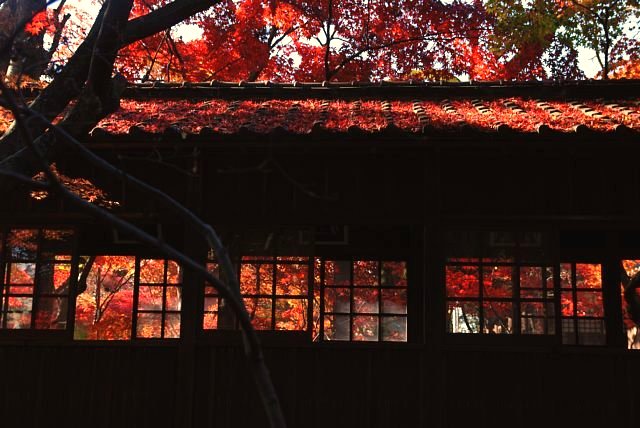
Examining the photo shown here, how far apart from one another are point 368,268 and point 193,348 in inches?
174

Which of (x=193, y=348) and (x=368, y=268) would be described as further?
(x=368, y=268)

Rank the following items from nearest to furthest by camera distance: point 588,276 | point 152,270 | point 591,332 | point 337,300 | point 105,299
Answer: point 152,270, point 337,300, point 591,332, point 588,276, point 105,299

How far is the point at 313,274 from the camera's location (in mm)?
7574

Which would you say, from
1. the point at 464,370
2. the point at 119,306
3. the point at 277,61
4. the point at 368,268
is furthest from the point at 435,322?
the point at 119,306

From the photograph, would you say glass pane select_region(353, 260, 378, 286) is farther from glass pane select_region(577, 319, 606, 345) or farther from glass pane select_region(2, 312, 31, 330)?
glass pane select_region(2, 312, 31, 330)

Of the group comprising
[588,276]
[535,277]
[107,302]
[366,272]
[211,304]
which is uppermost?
[588,276]

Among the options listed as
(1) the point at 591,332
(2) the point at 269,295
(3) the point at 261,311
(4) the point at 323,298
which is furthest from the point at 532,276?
(1) the point at 591,332

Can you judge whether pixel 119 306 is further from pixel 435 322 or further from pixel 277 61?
pixel 435 322

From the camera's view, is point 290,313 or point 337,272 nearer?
point 290,313

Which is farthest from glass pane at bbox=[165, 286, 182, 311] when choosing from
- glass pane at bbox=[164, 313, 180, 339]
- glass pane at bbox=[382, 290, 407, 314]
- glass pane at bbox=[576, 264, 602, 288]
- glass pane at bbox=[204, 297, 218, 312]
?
glass pane at bbox=[576, 264, 602, 288]

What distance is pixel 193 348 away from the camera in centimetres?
742

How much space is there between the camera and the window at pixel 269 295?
765 centimetres

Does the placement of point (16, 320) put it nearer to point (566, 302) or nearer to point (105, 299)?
point (566, 302)

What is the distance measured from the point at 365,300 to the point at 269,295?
10.7 feet
